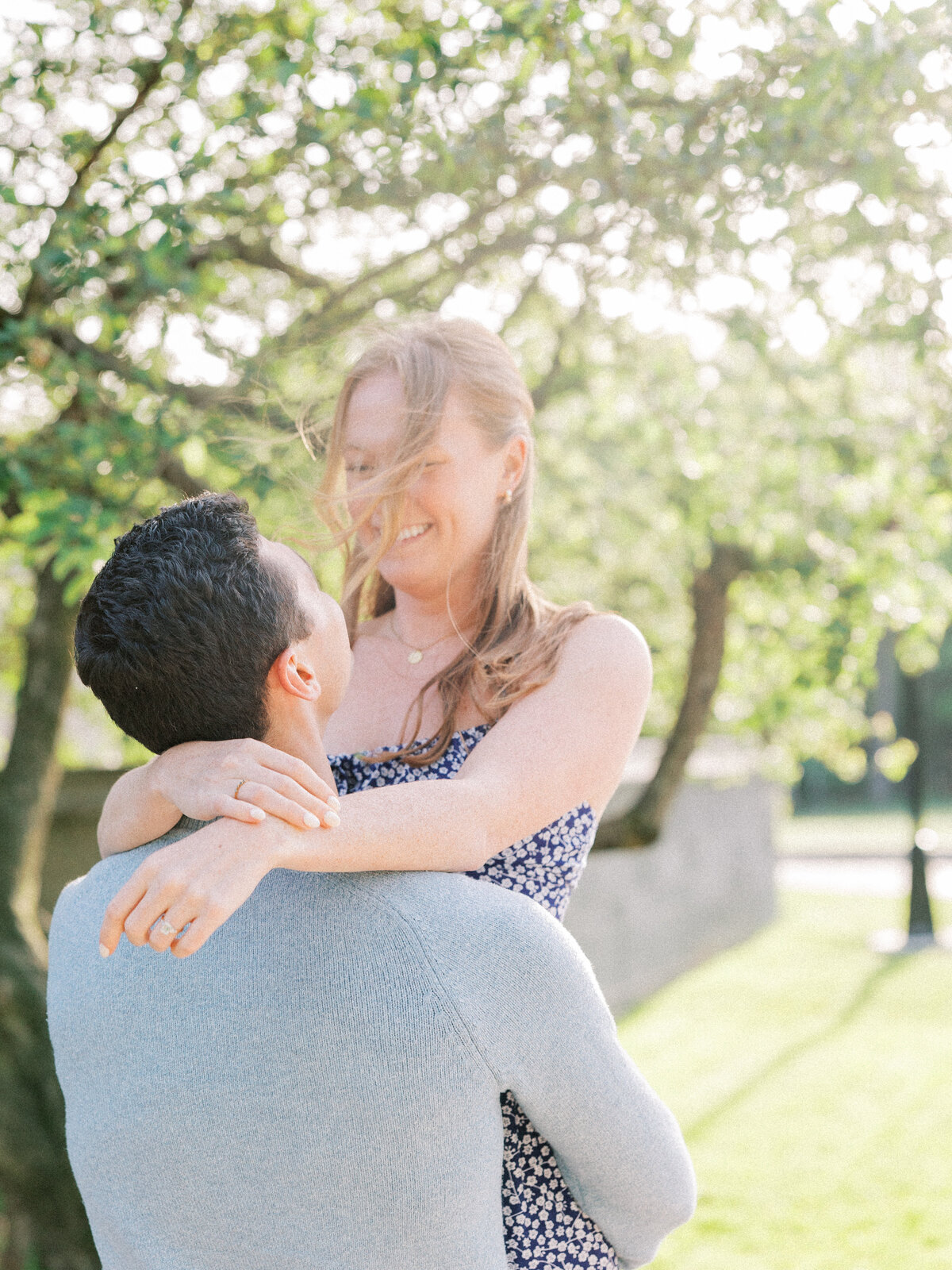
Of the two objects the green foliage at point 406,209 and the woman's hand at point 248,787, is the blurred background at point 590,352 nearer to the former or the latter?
the green foliage at point 406,209

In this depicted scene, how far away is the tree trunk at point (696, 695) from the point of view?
650cm

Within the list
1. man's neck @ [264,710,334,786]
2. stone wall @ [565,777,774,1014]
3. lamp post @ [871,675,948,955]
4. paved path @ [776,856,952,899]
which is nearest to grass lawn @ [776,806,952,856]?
paved path @ [776,856,952,899]

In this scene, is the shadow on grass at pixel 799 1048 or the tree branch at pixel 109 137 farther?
the shadow on grass at pixel 799 1048

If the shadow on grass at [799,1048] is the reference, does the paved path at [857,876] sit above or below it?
below

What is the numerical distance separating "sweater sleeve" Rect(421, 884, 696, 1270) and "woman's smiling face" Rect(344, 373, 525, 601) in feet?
3.04

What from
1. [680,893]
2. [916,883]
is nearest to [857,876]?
[916,883]

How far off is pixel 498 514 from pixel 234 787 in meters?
1.07

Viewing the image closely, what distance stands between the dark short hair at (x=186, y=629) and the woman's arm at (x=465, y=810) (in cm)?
21

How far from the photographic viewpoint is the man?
→ 4.36 feet

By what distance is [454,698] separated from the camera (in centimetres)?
203

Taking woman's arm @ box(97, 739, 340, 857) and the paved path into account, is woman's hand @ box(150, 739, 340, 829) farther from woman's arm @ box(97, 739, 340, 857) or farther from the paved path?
the paved path

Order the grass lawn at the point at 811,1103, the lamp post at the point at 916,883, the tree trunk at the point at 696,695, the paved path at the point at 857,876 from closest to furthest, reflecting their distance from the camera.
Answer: the grass lawn at the point at 811,1103 → the tree trunk at the point at 696,695 → the lamp post at the point at 916,883 → the paved path at the point at 857,876

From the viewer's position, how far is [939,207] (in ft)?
11.5

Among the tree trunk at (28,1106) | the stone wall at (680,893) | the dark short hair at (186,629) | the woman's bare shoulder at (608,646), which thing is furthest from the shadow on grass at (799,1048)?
the dark short hair at (186,629)
